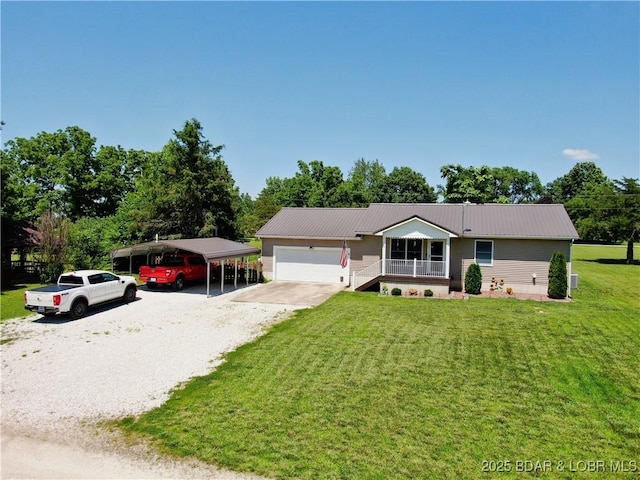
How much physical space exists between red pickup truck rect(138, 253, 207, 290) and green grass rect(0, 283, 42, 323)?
4916 millimetres

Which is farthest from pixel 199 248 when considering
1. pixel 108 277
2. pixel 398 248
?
pixel 398 248

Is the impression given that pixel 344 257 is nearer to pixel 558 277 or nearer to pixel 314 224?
pixel 314 224

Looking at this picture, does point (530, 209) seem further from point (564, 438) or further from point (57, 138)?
point (57, 138)

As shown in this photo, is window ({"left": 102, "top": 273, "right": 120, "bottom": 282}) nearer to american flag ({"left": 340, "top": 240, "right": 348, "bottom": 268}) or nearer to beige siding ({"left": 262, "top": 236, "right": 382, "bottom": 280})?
beige siding ({"left": 262, "top": 236, "right": 382, "bottom": 280})

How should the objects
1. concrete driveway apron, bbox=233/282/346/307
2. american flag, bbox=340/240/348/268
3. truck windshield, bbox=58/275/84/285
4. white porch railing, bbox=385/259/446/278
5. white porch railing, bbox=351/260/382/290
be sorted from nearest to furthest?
truck windshield, bbox=58/275/84/285 < concrete driveway apron, bbox=233/282/346/307 < white porch railing, bbox=385/259/446/278 < white porch railing, bbox=351/260/382/290 < american flag, bbox=340/240/348/268

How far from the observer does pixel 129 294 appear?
16969 millimetres

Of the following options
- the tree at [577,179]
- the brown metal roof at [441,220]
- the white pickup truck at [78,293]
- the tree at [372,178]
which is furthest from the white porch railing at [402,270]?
the tree at [577,179]

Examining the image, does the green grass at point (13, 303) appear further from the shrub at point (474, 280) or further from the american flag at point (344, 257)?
the shrub at point (474, 280)

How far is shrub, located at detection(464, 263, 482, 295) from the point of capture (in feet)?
63.7

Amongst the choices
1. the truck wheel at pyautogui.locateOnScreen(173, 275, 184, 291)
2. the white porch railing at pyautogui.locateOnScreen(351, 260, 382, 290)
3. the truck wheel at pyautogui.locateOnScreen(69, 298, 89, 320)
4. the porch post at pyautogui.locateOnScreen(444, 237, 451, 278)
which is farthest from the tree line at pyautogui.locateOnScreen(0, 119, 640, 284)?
the porch post at pyautogui.locateOnScreen(444, 237, 451, 278)

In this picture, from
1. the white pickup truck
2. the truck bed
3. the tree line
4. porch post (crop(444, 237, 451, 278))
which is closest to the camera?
the white pickup truck

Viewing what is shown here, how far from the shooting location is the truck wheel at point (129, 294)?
663 inches

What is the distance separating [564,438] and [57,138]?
138ft

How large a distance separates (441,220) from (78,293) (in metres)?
17.2
